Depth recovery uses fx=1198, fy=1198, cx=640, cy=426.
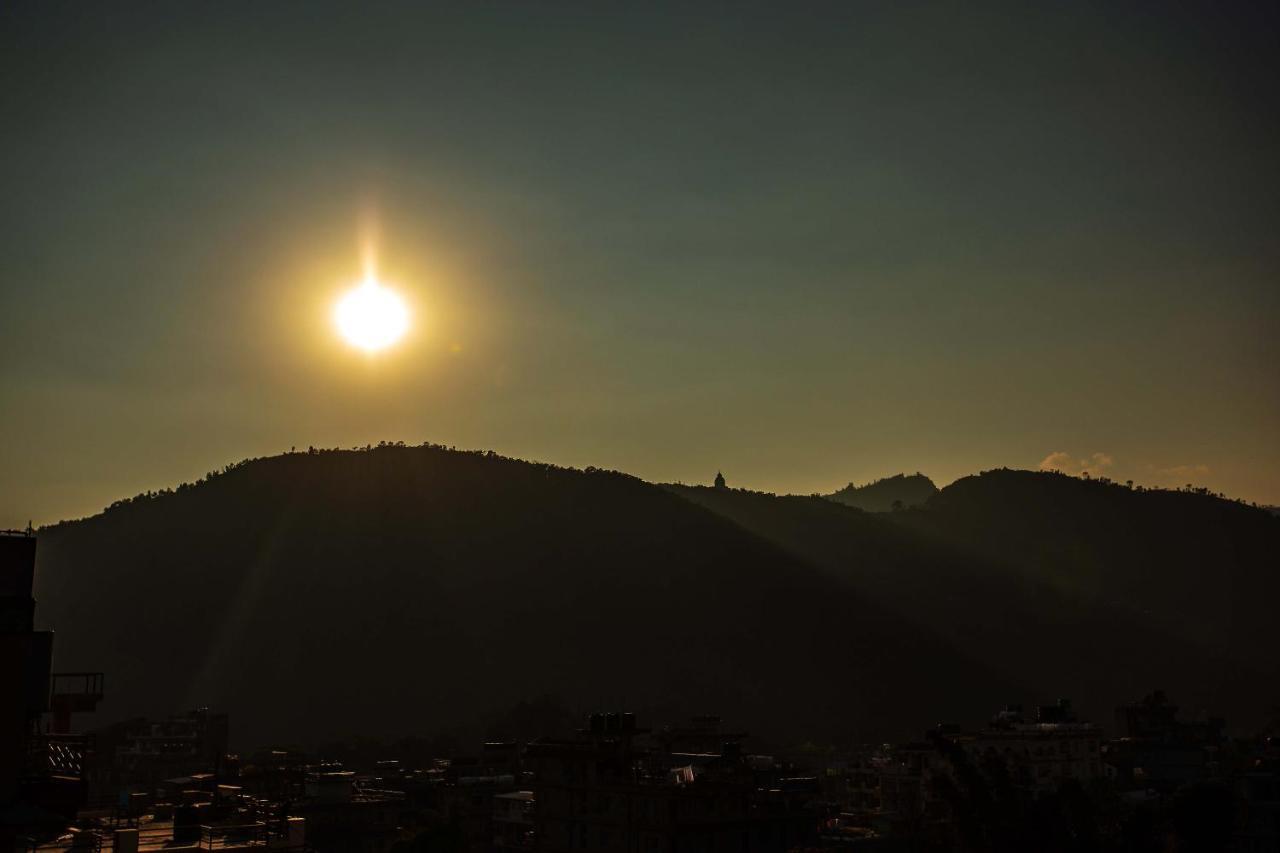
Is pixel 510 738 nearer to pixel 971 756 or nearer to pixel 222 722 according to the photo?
pixel 222 722

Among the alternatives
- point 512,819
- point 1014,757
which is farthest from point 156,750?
point 1014,757

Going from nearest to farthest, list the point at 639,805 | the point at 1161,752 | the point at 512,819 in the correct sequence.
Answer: the point at 639,805 < the point at 512,819 < the point at 1161,752

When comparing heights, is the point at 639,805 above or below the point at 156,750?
below

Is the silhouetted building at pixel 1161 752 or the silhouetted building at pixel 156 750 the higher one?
the silhouetted building at pixel 156 750

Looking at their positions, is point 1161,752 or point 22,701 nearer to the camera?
point 22,701

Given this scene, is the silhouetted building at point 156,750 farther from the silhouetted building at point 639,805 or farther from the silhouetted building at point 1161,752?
the silhouetted building at point 1161,752

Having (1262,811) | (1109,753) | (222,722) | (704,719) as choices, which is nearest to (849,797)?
(704,719)

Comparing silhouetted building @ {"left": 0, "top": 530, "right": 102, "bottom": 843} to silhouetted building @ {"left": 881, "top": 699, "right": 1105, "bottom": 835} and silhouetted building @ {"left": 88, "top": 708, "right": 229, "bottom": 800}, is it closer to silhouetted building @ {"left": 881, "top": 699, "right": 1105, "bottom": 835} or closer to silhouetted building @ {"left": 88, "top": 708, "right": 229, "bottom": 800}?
silhouetted building @ {"left": 881, "top": 699, "right": 1105, "bottom": 835}

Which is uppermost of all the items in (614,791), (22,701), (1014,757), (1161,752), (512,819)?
→ (22,701)

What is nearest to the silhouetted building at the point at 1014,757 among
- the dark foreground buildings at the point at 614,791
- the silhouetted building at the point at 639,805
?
the dark foreground buildings at the point at 614,791

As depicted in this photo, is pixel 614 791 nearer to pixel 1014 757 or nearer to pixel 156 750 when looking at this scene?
pixel 1014 757

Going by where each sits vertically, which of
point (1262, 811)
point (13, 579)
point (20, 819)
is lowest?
point (1262, 811)
